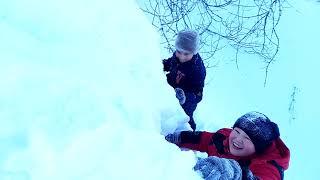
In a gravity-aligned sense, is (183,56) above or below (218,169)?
above

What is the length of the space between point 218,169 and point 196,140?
3.53ft

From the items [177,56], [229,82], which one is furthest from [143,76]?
[229,82]

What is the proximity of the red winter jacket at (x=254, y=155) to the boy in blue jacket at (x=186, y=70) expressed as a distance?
0.51m

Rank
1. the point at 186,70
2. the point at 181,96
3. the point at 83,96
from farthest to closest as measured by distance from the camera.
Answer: the point at 186,70 < the point at 181,96 < the point at 83,96

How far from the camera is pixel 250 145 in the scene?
9.60 feet

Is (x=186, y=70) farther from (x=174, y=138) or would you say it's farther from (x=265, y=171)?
(x=265, y=171)

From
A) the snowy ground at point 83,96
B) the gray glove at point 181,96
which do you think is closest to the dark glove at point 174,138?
the snowy ground at point 83,96

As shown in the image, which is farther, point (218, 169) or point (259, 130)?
point (259, 130)

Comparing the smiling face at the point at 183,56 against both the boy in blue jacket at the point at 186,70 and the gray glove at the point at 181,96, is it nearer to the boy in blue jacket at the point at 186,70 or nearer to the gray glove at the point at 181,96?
the boy in blue jacket at the point at 186,70

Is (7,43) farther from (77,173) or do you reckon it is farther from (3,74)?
(77,173)

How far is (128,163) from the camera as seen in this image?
164cm

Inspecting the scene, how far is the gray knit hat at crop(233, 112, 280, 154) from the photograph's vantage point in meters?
2.93

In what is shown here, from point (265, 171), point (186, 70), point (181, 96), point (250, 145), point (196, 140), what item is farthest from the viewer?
point (186, 70)

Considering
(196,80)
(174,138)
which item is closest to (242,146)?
(174,138)
